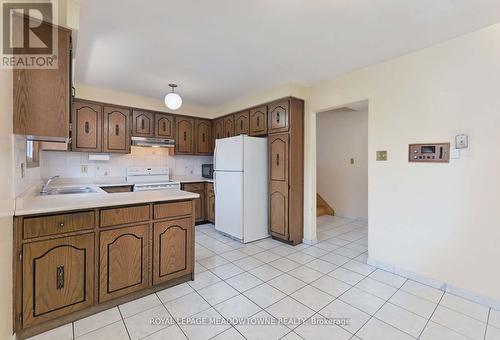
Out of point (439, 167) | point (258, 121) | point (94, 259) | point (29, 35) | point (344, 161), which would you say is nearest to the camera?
point (29, 35)

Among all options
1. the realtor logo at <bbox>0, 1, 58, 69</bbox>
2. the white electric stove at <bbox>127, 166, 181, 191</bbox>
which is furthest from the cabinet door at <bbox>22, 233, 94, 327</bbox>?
the white electric stove at <bbox>127, 166, 181, 191</bbox>

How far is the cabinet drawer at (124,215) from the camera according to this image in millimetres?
1939

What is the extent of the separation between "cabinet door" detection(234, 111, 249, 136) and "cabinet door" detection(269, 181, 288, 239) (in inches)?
45.1

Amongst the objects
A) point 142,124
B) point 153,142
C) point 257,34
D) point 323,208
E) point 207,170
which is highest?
point 257,34

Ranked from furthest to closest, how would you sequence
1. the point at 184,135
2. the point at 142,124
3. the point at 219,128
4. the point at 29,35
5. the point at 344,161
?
the point at 344,161, the point at 219,128, the point at 184,135, the point at 142,124, the point at 29,35

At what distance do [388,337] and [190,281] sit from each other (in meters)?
1.79

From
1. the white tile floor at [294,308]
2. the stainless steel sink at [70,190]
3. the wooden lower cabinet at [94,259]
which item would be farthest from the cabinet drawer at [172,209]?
the stainless steel sink at [70,190]

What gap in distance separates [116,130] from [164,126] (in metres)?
0.84

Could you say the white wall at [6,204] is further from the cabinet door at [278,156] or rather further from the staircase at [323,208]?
the staircase at [323,208]

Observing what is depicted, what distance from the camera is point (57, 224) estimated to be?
1.72 meters

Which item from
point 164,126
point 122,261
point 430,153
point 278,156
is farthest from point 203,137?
point 430,153

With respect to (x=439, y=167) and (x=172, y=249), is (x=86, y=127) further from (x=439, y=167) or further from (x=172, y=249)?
(x=439, y=167)

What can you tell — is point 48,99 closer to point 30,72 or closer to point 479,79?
point 30,72

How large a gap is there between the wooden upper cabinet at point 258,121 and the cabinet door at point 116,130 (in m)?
2.22
